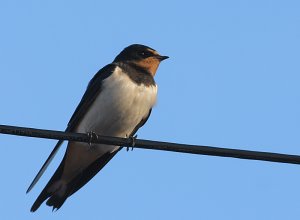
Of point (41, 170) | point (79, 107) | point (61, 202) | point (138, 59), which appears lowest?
point (61, 202)

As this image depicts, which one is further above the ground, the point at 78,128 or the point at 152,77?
the point at 152,77

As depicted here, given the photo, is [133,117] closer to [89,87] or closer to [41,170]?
[89,87]

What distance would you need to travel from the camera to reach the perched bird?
19.3 ft

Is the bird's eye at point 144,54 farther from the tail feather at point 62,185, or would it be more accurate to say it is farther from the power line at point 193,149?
the power line at point 193,149

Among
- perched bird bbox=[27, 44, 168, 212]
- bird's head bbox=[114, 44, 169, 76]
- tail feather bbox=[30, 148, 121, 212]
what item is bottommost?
tail feather bbox=[30, 148, 121, 212]

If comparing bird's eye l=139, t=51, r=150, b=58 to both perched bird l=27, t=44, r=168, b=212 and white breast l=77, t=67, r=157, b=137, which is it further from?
white breast l=77, t=67, r=157, b=137

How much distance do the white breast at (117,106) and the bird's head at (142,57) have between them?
18.5 inches

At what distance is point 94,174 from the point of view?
21.2 ft

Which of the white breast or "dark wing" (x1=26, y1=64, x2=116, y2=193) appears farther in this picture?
"dark wing" (x1=26, y1=64, x2=116, y2=193)

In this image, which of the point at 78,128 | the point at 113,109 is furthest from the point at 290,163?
the point at 78,128

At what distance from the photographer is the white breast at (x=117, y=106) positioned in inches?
230

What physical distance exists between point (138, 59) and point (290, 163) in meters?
3.15

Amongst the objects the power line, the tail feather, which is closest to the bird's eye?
the tail feather

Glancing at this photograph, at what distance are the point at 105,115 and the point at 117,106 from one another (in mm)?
129
